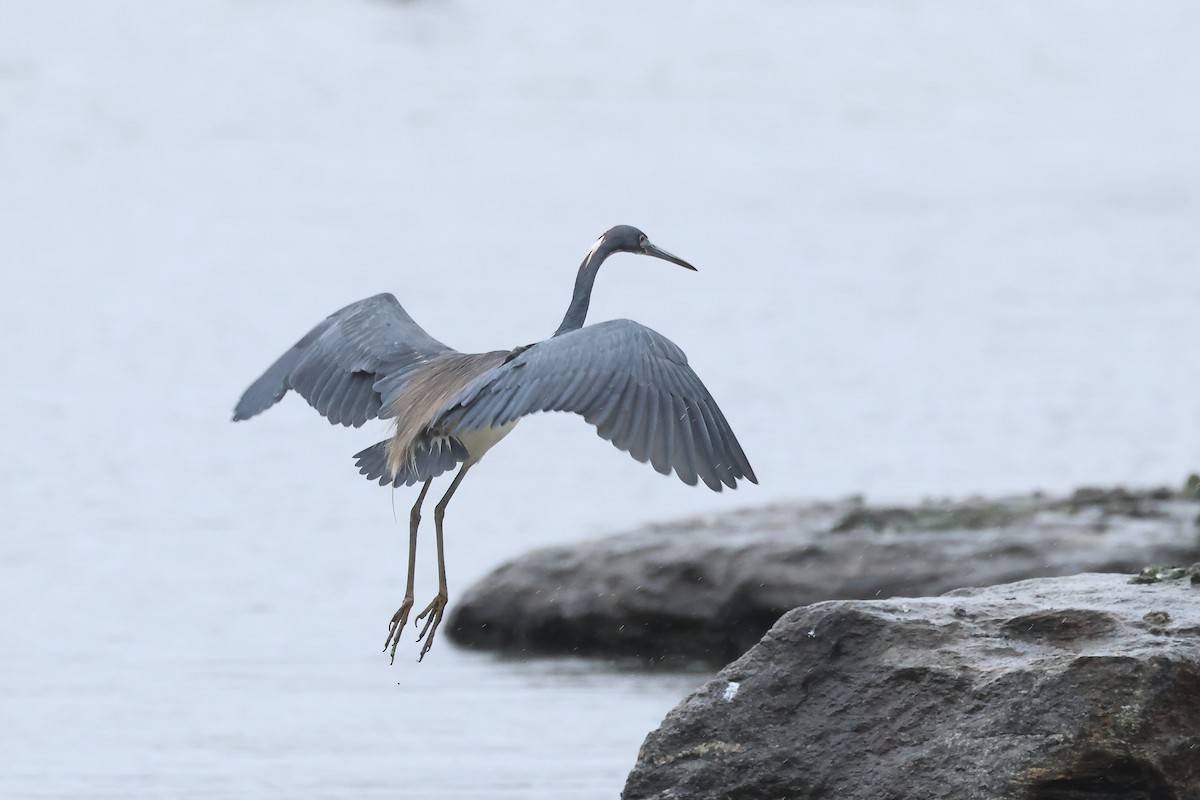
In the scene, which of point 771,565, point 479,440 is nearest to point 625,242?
point 479,440

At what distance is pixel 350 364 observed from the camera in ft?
26.0

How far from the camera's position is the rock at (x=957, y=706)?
5324 millimetres

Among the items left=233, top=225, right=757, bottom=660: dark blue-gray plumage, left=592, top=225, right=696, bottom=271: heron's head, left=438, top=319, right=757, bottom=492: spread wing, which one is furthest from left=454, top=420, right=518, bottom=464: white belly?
left=592, top=225, right=696, bottom=271: heron's head

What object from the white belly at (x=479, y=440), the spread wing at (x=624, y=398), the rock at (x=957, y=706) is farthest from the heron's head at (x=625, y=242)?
the rock at (x=957, y=706)

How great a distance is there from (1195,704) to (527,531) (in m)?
6.97

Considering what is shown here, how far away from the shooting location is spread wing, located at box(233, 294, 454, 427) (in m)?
7.81

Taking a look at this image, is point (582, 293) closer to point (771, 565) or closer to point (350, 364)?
point (350, 364)

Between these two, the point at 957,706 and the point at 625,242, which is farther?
the point at 625,242

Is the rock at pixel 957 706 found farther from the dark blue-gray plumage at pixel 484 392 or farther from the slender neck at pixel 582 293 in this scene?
the slender neck at pixel 582 293

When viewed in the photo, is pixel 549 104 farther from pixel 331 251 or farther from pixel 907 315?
pixel 907 315

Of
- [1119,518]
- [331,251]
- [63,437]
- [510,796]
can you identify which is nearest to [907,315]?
[331,251]

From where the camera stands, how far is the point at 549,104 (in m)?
34.2

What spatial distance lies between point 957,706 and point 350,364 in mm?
3169

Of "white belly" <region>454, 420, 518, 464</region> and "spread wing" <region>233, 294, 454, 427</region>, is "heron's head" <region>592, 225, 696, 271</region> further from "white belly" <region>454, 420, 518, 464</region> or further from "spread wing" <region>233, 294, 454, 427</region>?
"white belly" <region>454, 420, 518, 464</region>
